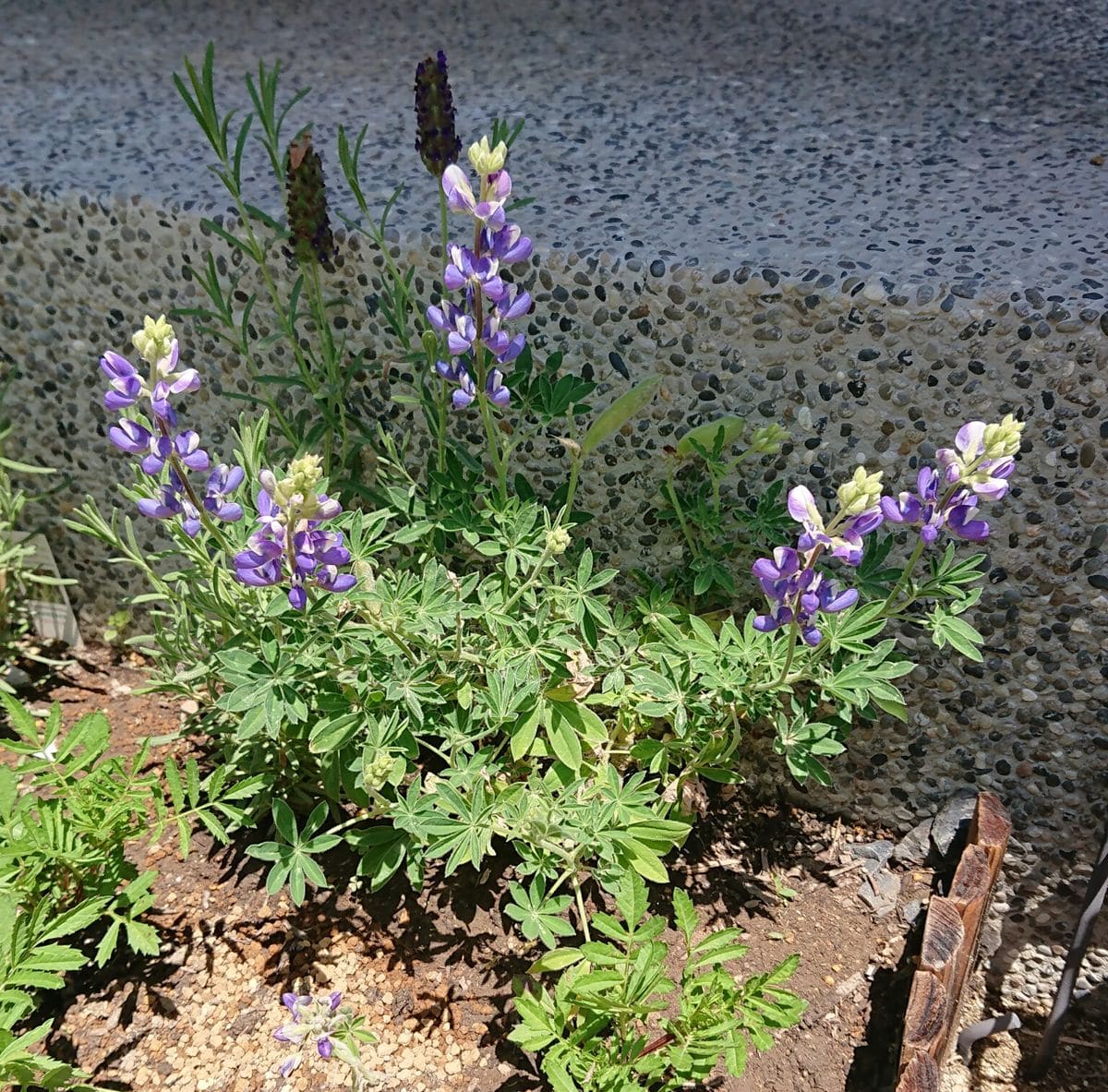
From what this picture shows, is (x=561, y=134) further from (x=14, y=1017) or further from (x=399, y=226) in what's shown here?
(x=14, y=1017)

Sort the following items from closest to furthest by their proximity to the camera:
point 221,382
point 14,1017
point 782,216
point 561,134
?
1. point 14,1017
2. point 782,216
3. point 221,382
4. point 561,134

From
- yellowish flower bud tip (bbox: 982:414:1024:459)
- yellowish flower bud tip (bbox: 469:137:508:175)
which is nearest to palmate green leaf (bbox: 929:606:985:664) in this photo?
yellowish flower bud tip (bbox: 982:414:1024:459)

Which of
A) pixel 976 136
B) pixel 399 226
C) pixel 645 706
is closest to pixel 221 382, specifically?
pixel 399 226

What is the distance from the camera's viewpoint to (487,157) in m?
1.47

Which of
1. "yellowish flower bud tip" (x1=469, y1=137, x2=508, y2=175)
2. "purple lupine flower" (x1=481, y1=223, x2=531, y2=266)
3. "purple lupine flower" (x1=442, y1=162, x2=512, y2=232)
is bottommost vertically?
"purple lupine flower" (x1=481, y1=223, x2=531, y2=266)

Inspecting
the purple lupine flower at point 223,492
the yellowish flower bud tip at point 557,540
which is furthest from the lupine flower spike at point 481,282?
the purple lupine flower at point 223,492

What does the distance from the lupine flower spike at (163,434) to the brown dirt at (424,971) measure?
784mm

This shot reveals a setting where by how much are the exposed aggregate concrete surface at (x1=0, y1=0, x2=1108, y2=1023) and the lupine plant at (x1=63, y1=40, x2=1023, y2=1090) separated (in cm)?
9

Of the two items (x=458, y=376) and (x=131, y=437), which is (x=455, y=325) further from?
(x=131, y=437)

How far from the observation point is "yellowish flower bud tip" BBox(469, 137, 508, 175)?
147 cm

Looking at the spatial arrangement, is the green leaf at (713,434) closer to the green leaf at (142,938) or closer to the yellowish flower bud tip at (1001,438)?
the yellowish flower bud tip at (1001,438)

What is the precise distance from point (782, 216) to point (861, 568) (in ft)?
2.39

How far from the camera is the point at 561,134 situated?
2.42 metres

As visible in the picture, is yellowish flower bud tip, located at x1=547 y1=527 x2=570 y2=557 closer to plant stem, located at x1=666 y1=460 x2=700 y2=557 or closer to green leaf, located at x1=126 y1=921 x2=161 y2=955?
plant stem, located at x1=666 y1=460 x2=700 y2=557
